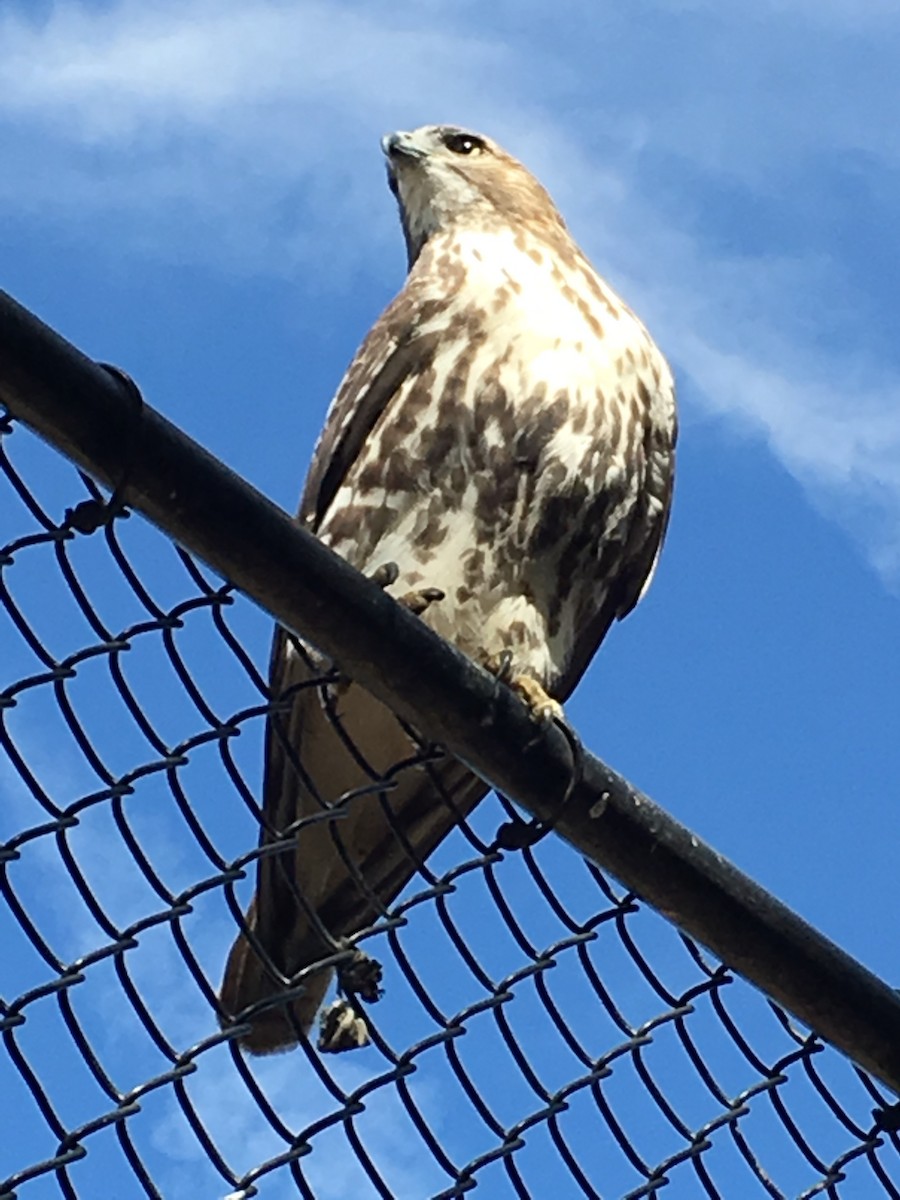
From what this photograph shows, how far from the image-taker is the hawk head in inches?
196

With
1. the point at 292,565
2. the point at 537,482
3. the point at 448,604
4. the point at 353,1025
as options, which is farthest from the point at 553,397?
the point at 292,565

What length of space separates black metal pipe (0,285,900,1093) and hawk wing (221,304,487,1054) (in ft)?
0.45

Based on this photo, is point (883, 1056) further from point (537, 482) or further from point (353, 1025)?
point (537, 482)

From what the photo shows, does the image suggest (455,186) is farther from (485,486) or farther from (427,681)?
(427,681)

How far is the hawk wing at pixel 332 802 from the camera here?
2195mm

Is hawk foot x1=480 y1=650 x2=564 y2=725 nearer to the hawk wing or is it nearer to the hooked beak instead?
the hawk wing

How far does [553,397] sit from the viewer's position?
3.98m

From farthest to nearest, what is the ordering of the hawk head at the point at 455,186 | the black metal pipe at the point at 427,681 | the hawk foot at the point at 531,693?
the hawk head at the point at 455,186 → the hawk foot at the point at 531,693 → the black metal pipe at the point at 427,681

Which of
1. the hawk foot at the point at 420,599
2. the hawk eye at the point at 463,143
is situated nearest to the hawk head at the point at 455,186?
the hawk eye at the point at 463,143

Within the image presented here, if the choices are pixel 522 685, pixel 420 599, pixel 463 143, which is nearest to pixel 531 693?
pixel 522 685

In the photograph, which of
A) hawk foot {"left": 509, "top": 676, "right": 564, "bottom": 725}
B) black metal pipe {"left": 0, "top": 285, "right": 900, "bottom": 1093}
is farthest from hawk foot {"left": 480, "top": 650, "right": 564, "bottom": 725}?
black metal pipe {"left": 0, "top": 285, "right": 900, "bottom": 1093}

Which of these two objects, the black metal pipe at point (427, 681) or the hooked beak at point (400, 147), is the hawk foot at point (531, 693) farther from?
the hooked beak at point (400, 147)

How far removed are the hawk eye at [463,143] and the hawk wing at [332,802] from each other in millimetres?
1228

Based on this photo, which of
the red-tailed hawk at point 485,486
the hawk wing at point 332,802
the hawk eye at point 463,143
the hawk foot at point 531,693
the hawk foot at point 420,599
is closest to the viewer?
the hawk wing at point 332,802
